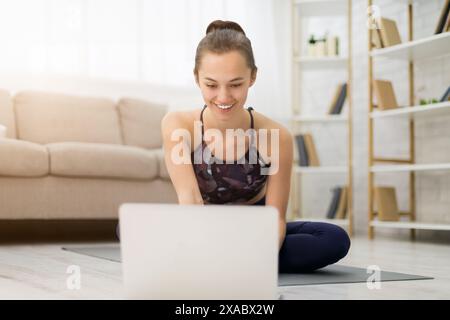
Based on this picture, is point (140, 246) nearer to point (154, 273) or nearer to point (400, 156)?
point (154, 273)

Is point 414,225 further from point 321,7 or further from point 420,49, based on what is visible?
point 321,7

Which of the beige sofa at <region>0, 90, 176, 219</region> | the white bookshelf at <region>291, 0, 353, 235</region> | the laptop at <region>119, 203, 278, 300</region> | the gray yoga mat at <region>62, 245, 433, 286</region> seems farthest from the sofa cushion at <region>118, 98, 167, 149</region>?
the laptop at <region>119, 203, 278, 300</region>

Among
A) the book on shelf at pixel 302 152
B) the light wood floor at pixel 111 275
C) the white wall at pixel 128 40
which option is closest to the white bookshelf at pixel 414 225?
the light wood floor at pixel 111 275

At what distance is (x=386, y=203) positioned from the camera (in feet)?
10.9

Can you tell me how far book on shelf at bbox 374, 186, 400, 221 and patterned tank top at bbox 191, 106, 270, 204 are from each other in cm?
189

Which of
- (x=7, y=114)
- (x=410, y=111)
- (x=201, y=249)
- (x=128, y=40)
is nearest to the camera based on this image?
(x=201, y=249)

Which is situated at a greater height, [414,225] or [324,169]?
[324,169]

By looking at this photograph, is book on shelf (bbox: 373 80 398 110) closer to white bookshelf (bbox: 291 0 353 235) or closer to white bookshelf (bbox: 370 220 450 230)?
white bookshelf (bbox: 291 0 353 235)

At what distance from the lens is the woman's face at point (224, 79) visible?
1.24 meters

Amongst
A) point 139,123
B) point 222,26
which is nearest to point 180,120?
point 222,26

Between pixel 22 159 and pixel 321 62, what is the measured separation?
1.91 m

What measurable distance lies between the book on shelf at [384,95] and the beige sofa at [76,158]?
119 centimetres

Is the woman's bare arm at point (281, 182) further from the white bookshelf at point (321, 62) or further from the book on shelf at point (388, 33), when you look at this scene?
the white bookshelf at point (321, 62)
